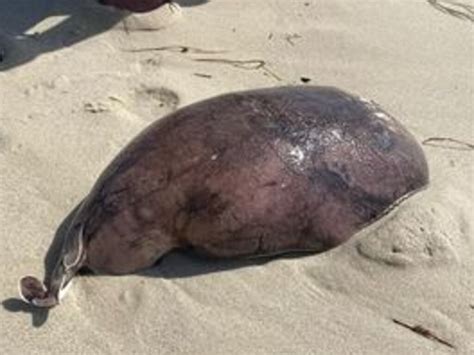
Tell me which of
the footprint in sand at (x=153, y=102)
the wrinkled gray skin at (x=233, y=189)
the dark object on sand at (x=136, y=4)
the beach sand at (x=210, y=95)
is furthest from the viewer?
the dark object on sand at (x=136, y=4)

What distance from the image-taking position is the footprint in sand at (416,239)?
3.04m

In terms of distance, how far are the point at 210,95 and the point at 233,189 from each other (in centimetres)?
100

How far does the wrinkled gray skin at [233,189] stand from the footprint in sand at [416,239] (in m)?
0.06

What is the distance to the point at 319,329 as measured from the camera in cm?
283

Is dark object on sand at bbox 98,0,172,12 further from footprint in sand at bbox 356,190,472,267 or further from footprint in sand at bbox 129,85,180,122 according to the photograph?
footprint in sand at bbox 356,190,472,267

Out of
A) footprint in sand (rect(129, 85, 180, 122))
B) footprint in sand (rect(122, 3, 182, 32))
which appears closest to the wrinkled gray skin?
footprint in sand (rect(129, 85, 180, 122))

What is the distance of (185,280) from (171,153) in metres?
0.39

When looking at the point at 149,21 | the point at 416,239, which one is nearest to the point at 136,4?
the point at 149,21

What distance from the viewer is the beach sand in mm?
2811

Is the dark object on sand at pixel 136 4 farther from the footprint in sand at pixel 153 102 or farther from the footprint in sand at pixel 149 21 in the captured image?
the footprint in sand at pixel 153 102

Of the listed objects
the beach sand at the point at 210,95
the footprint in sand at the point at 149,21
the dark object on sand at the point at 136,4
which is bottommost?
the beach sand at the point at 210,95

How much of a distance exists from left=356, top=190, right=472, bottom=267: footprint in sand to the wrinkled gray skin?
6cm

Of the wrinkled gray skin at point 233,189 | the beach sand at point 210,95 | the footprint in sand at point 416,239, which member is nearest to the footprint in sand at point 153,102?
the beach sand at point 210,95

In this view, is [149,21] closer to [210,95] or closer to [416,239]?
[210,95]
